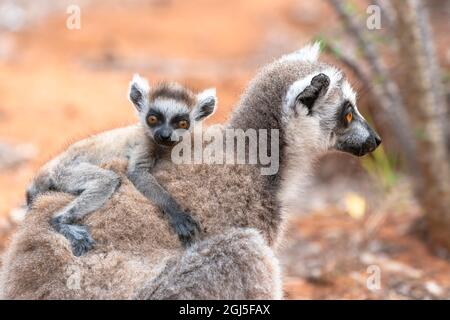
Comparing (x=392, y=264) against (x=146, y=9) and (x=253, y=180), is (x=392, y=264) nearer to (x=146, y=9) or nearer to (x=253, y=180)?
(x=253, y=180)

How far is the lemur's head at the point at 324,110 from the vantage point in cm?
582

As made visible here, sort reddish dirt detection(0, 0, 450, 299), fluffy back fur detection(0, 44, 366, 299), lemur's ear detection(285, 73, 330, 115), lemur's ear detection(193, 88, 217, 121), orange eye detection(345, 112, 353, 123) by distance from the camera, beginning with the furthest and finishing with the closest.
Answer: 1. reddish dirt detection(0, 0, 450, 299)
2. lemur's ear detection(193, 88, 217, 121)
3. orange eye detection(345, 112, 353, 123)
4. lemur's ear detection(285, 73, 330, 115)
5. fluffy back fur detection(0, 44, 366, 299)

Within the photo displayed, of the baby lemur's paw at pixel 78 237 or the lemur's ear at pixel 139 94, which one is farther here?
the lemur's ear at pixel 139 94

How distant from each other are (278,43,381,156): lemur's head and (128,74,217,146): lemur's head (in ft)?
3.24

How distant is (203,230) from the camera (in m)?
5.53

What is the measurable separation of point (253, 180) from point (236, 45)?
13295mm

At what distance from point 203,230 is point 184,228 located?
167 mm

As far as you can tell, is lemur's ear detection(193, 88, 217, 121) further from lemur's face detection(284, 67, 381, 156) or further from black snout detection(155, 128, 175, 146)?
lemur's face detection(284, 67, 381, 156)

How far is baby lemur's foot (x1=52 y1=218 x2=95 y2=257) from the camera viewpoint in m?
5.24
